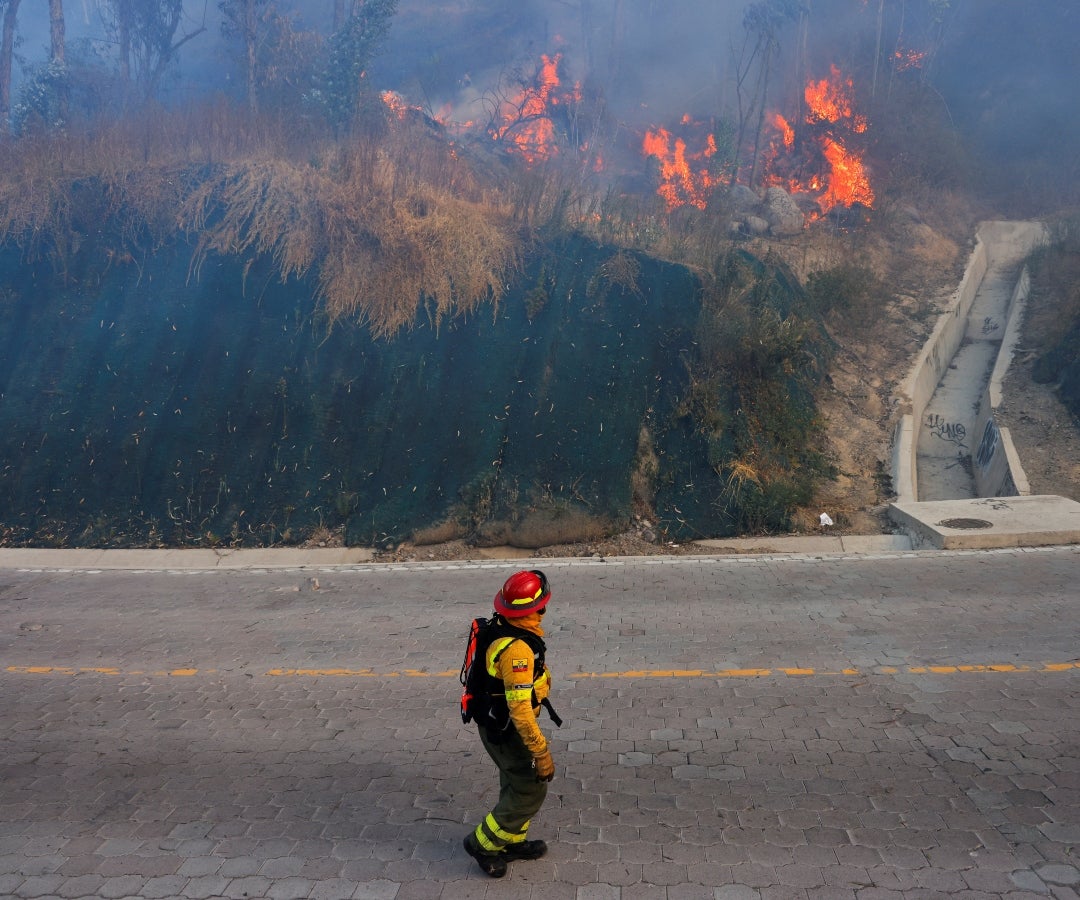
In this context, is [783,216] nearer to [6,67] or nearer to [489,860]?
[489,860]

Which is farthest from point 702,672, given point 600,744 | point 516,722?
point 516,722

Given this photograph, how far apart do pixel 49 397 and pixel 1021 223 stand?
32.0 metres

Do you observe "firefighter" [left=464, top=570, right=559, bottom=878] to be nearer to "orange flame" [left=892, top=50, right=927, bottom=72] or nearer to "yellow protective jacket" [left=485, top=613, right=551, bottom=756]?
"yellow protective jacket" [left=485, top=613, right=551, bottom=756]

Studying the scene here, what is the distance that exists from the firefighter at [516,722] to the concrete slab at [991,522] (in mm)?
→ 8619

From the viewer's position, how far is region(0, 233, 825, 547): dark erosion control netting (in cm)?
1317

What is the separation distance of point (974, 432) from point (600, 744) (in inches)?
598

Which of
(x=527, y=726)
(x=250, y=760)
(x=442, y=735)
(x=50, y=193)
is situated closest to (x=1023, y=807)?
(x=527, y=726)

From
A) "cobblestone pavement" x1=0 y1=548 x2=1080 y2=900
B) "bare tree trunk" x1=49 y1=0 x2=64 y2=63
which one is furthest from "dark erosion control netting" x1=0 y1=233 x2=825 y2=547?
"bare tree trunk" x1=49 y1=0 x2=64 y2=63

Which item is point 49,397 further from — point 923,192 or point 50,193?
point 923,192

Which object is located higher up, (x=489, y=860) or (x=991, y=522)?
(x=991, y=522)

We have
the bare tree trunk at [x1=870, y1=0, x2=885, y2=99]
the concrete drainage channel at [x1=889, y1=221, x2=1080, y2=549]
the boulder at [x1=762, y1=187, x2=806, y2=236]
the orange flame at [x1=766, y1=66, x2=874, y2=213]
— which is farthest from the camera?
the bare tree trunk at [x1=870, y1=0, x2=885, y2=99]

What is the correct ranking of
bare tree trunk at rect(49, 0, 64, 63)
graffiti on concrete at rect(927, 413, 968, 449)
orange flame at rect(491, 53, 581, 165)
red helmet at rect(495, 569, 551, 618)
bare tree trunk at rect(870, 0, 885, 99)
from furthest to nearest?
bare tree trunk at rect(870, 0, 885, 99) < orange flame at rect(491, 53, 581, 165) < bare tree trunk at rect(49, 0, 64, 63) < graffiti on concrete at rect(927, 413, 968, 449) < red helmet at rect(495, 569, 551, 618)

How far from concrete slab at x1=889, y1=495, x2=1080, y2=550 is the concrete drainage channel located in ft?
0.05

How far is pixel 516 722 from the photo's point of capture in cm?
412
